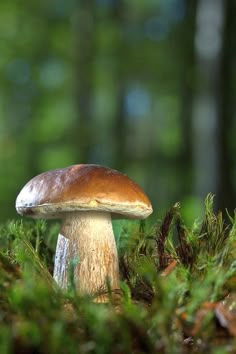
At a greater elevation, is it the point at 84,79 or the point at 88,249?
the point at 84,79

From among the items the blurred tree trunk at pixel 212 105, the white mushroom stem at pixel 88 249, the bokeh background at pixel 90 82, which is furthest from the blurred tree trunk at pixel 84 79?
the white mushroom stem at pixel 88 249

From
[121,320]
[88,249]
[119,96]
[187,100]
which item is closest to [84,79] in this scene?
[119,96]

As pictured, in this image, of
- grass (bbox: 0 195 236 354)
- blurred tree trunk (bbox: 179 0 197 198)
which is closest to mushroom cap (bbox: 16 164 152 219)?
grass (bbox: 0 195 236 354)

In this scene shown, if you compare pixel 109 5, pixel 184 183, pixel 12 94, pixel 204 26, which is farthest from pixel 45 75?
pixel 204 26

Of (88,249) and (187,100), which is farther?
(187,100)

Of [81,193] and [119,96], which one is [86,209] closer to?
[81,193]

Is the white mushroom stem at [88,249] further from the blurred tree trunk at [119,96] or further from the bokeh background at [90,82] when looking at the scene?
the blurred tree trunk at [119,96]

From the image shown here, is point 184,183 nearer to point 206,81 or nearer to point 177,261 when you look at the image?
point 206,81
